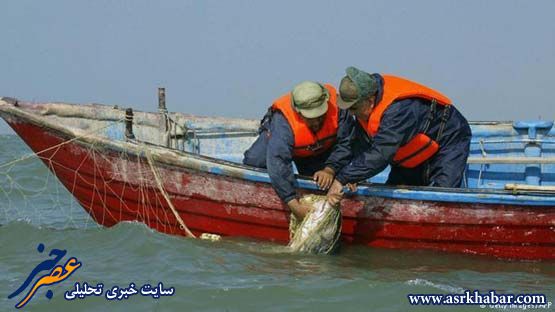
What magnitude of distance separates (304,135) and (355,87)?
68 cm

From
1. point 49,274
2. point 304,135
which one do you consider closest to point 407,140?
point 304,135

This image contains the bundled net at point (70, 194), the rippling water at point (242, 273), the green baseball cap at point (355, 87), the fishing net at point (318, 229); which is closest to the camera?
the rippling water at point (242, 273)

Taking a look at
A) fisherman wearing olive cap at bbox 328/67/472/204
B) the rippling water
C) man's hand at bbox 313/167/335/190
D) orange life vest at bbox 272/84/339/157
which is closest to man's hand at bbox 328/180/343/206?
fisherman wearing olive cap at bbox 328/67/472/204

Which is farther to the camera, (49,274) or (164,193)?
(164,193)

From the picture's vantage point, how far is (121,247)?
24.7 feet

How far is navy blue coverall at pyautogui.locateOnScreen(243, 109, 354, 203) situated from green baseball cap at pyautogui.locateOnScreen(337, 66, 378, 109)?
1.65ft

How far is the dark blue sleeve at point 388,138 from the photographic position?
6.57 metres

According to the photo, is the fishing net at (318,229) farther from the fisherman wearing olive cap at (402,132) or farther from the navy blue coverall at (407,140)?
the navy blue coverall at (407,140)

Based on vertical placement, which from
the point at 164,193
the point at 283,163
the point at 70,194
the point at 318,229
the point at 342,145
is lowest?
the point at 70,194

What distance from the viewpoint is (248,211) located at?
297 inches

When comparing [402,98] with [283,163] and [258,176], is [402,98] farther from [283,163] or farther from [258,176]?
[258,176]

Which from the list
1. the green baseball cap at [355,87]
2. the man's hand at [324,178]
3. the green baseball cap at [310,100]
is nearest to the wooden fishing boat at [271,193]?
the man's hand at [324,178]

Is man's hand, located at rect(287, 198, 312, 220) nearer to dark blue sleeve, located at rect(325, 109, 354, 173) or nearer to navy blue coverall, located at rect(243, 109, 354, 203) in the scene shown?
navy blue coverall, located at rect(243, 109, 354, 203)

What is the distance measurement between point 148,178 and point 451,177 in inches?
114
